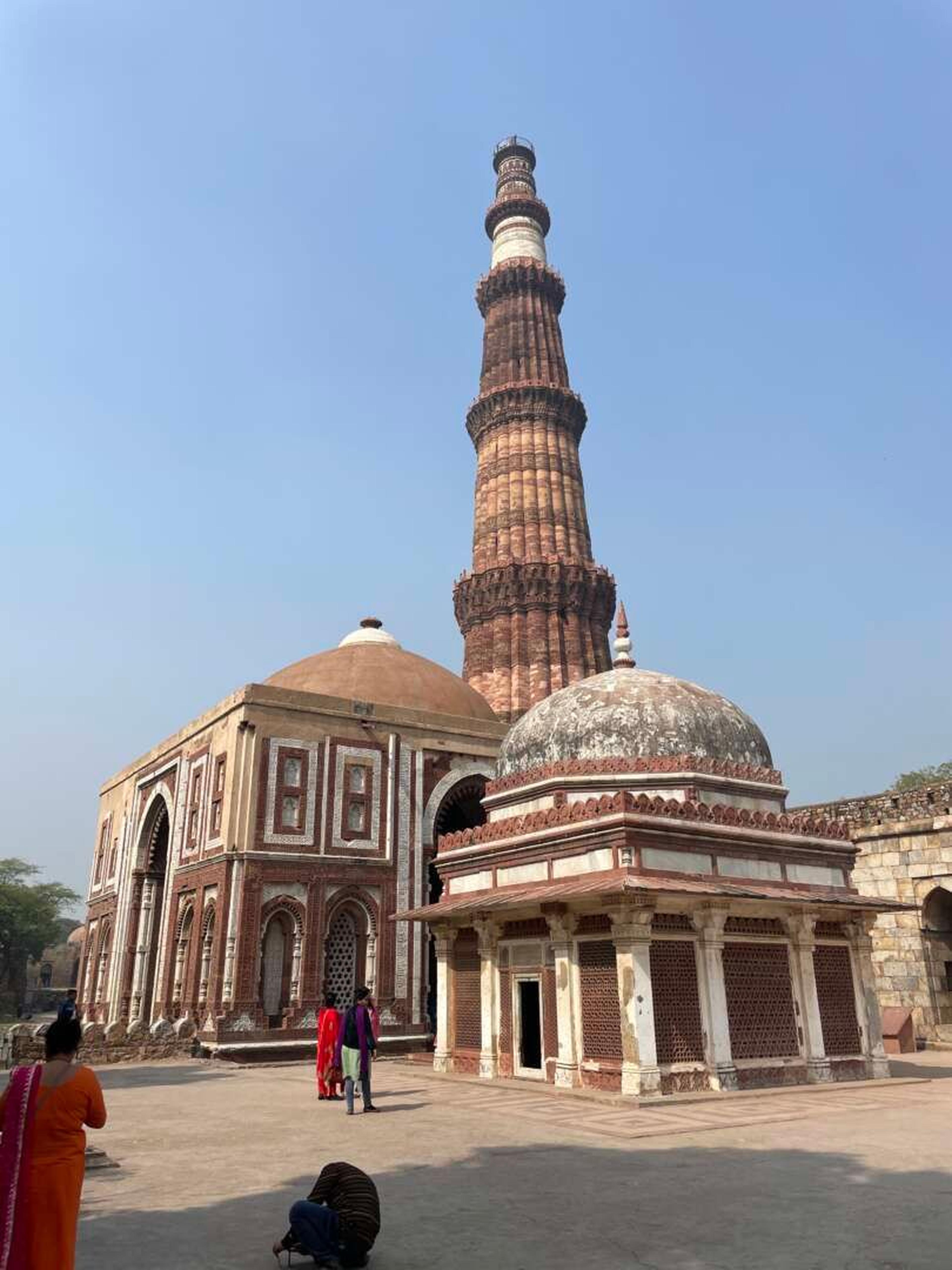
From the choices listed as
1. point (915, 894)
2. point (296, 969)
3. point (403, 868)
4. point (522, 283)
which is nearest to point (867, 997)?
point (915, 894)

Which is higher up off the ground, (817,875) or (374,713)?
(374,713)

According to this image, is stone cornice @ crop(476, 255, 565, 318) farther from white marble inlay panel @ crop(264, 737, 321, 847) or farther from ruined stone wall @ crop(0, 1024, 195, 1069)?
ruined stone wall @ crop(0, 1024, 195, 1069)

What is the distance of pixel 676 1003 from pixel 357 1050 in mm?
4316

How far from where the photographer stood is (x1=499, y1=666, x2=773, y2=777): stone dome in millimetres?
16312

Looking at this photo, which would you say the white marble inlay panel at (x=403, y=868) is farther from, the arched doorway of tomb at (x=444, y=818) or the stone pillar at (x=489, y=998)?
the stone pillar at (x=489, y=998)

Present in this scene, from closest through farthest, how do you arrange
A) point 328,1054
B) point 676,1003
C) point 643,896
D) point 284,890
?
point 643,896 → point 676,1003 → point 328,1054 → point 284,890

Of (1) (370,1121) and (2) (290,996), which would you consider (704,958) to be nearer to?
(1) (370,1121)

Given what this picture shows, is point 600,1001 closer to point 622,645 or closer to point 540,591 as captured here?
point 622,645

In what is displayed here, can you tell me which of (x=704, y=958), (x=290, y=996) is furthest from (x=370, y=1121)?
(x=290, y=996)

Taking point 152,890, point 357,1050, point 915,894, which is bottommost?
point 357,1050

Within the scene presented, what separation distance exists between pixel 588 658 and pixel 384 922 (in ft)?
50.1

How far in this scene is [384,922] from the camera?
22109 millimetres

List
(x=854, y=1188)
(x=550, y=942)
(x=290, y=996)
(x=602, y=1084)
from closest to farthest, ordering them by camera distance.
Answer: (x=854, y=1188), (x=602, y=1084), (x=550, y=942), (x=290, y=996)

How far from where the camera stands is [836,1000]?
14648 mm
